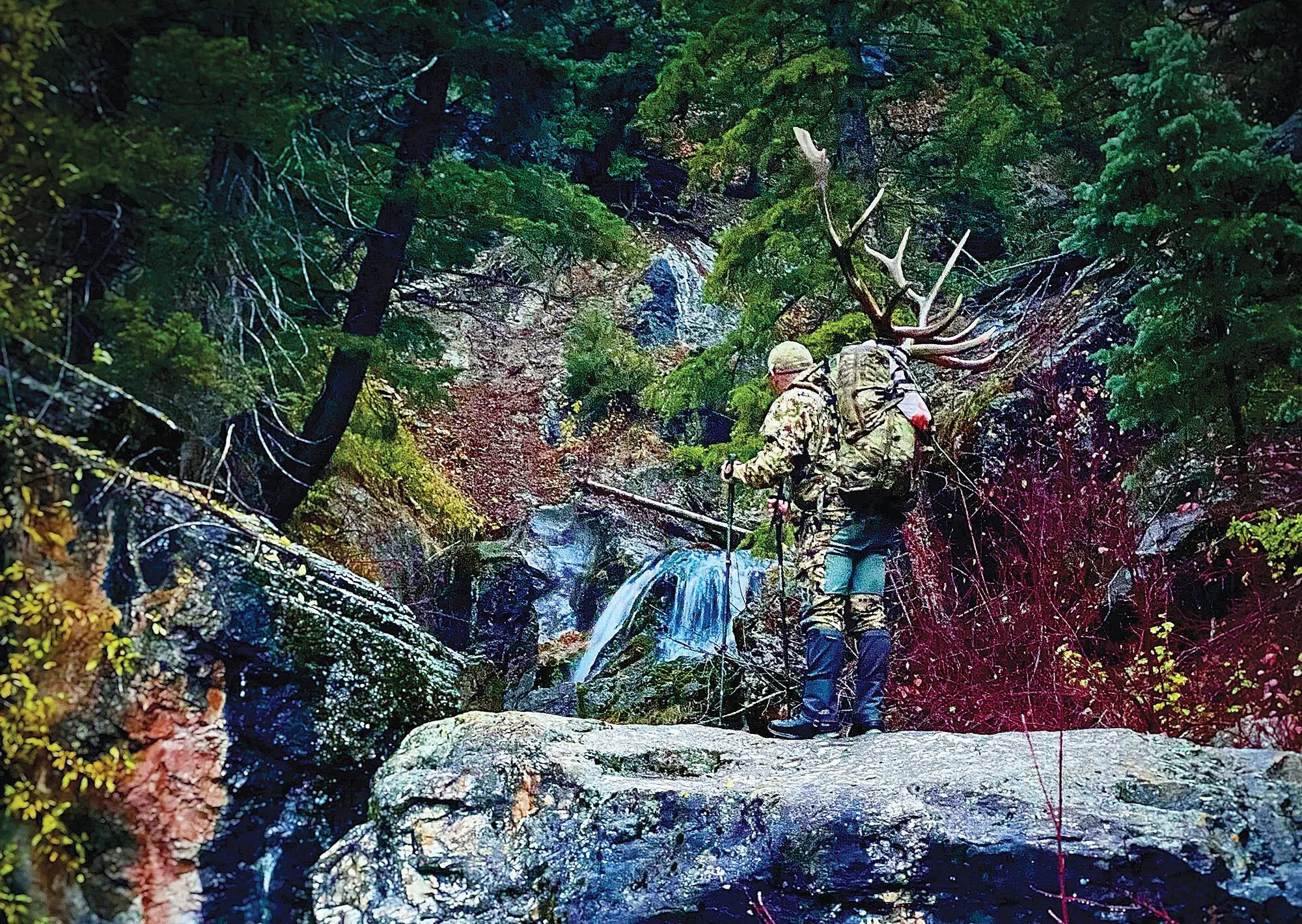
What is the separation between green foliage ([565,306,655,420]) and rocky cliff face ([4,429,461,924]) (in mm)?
6973

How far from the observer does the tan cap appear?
525cm

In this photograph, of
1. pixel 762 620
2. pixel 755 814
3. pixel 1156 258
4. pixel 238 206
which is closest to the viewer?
pixel 755 814

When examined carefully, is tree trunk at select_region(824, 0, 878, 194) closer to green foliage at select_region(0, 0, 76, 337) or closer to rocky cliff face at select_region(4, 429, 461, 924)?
rocky cliff face at select_region(4, 429, 461, 924)

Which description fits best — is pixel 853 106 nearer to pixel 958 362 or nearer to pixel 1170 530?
pixel 958 362

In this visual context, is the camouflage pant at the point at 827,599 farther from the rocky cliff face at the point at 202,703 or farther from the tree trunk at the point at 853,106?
the tree trunk at the point at 853,106

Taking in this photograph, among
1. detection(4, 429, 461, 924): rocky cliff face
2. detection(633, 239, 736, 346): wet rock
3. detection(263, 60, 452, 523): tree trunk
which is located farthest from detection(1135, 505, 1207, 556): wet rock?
detection(633, 239, 736, 346): wet rock

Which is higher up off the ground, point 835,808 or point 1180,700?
point 1180,700

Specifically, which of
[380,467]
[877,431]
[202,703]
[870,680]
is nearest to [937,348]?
[877,431]

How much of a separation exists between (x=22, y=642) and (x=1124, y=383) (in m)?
5.27

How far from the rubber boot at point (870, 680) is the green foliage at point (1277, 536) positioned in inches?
74.2

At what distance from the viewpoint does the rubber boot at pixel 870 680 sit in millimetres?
4758

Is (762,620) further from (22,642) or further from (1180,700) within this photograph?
(22,642)

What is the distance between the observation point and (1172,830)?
3510mm

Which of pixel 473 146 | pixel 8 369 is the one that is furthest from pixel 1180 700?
pixel 8 369
